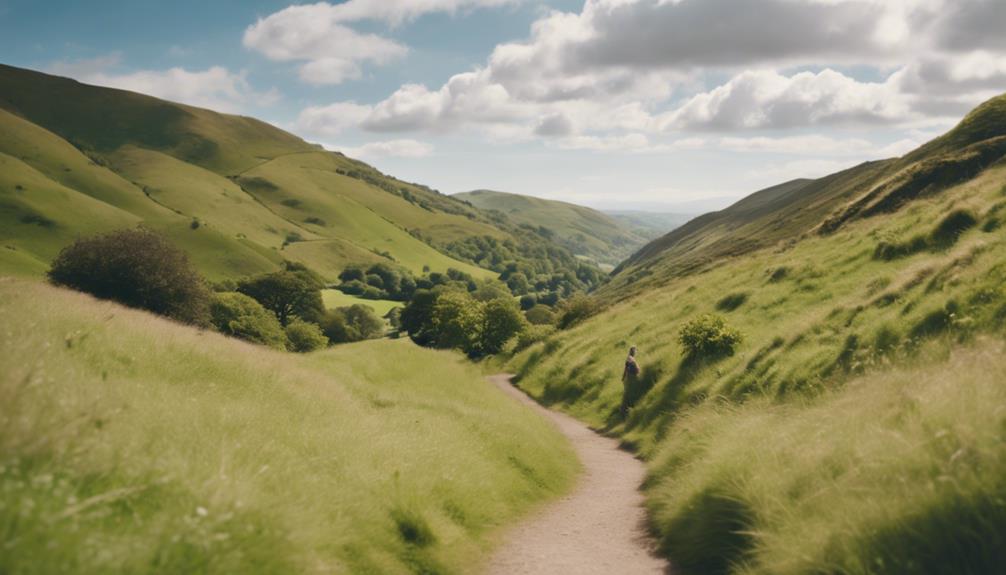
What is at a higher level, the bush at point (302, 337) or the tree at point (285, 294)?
the tree at point (285, 294)

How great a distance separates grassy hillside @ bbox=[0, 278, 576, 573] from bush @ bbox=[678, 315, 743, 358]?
9.78 m

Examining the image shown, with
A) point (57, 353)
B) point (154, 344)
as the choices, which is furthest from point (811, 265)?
point (57, 353)

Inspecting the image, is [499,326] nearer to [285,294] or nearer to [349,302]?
[285,294]

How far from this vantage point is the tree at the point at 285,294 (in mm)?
106250

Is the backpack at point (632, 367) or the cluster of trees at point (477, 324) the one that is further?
the cluster of trees at point (477, 324)

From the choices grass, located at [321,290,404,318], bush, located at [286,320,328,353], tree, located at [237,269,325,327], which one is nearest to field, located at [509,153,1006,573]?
bush, located at [286,320,328,353]

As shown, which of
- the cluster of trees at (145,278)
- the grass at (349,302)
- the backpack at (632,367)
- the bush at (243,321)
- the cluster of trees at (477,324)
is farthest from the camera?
the grass at (349,302)

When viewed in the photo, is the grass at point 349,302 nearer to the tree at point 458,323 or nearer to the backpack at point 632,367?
the tree at point 458,323

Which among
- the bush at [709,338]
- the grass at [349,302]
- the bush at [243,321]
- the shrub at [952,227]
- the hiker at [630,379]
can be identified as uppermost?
the shrub at [952,227]

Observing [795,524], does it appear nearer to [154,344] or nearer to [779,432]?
[779,432]

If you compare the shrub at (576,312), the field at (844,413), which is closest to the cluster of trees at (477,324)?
the shrub at (576,312)

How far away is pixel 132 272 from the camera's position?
44312 millimetres

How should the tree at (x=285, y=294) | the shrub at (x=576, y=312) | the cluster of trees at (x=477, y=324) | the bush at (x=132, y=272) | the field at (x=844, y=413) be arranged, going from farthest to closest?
the tree at (x=285, y=294)
the cluster of trees at (x=477, y=324)
the shrub at (x=576, y=312)
the bush at (x=132, y=272)
the field at (x=844, y=413)

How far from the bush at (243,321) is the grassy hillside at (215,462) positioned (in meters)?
61.7
